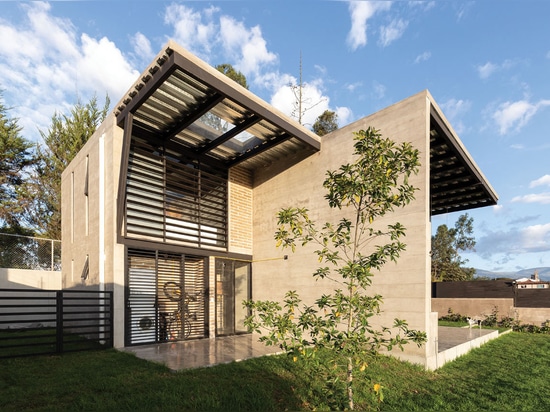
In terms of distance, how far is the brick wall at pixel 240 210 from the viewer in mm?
11445

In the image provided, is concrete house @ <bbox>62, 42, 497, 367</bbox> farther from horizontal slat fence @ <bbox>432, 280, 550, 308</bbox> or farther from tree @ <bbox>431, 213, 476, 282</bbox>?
tree @ <bbox>431, 213, 476, 282</bbox>

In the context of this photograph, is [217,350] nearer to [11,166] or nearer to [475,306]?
[475,306]

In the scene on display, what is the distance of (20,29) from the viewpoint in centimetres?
1159

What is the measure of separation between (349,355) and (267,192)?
28.3 ft

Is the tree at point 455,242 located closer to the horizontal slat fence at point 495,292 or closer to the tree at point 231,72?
the horizontal slat fence at point 495,292

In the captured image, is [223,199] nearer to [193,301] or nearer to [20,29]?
[193,301]

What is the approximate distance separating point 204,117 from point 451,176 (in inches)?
362

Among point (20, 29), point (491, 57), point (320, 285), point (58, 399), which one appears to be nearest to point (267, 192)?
point (320, 285)

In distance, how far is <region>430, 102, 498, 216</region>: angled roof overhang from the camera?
31.1 feet

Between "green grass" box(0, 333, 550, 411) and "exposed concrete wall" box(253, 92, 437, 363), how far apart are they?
1317 millimetres

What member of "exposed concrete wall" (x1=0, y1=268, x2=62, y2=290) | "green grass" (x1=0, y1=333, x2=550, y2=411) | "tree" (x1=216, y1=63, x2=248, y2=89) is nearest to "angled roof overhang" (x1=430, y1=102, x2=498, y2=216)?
"green grass" (x1=0, y1=333, x2=550, y2=411)

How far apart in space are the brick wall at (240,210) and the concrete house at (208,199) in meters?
0.05

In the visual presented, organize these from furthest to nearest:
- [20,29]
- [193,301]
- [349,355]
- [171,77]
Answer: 1. [20,29]
2. [193,301]
3. [171,77]
4. [349,355]

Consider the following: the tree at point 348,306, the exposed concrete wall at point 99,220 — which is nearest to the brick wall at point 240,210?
the exposed concrete wall at point 99,220
